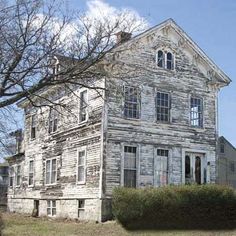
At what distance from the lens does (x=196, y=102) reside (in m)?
27.3

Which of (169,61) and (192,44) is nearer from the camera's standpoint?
(169,61)

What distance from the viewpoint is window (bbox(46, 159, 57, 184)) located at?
1160 inches

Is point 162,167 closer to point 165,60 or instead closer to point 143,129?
point 143,129

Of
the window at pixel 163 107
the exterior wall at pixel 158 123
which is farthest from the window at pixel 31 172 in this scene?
the window at pixel 163 107

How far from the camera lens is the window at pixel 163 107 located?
25859 mm

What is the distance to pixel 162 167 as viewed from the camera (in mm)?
25281

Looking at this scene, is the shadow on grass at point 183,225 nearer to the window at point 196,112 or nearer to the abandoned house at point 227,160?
the window at point 196,112

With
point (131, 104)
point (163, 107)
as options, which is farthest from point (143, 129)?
point (163, 107)

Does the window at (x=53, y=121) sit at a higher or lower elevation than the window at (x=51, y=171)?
higher

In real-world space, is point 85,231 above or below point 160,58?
below

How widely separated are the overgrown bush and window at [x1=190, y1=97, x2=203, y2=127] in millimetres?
5884

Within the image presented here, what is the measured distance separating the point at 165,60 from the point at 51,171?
10039 mm

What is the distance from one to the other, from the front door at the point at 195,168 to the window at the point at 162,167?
1.45m

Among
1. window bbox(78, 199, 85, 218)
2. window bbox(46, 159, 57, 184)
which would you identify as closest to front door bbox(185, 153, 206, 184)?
window bbox(78, 199, 85, 218)
